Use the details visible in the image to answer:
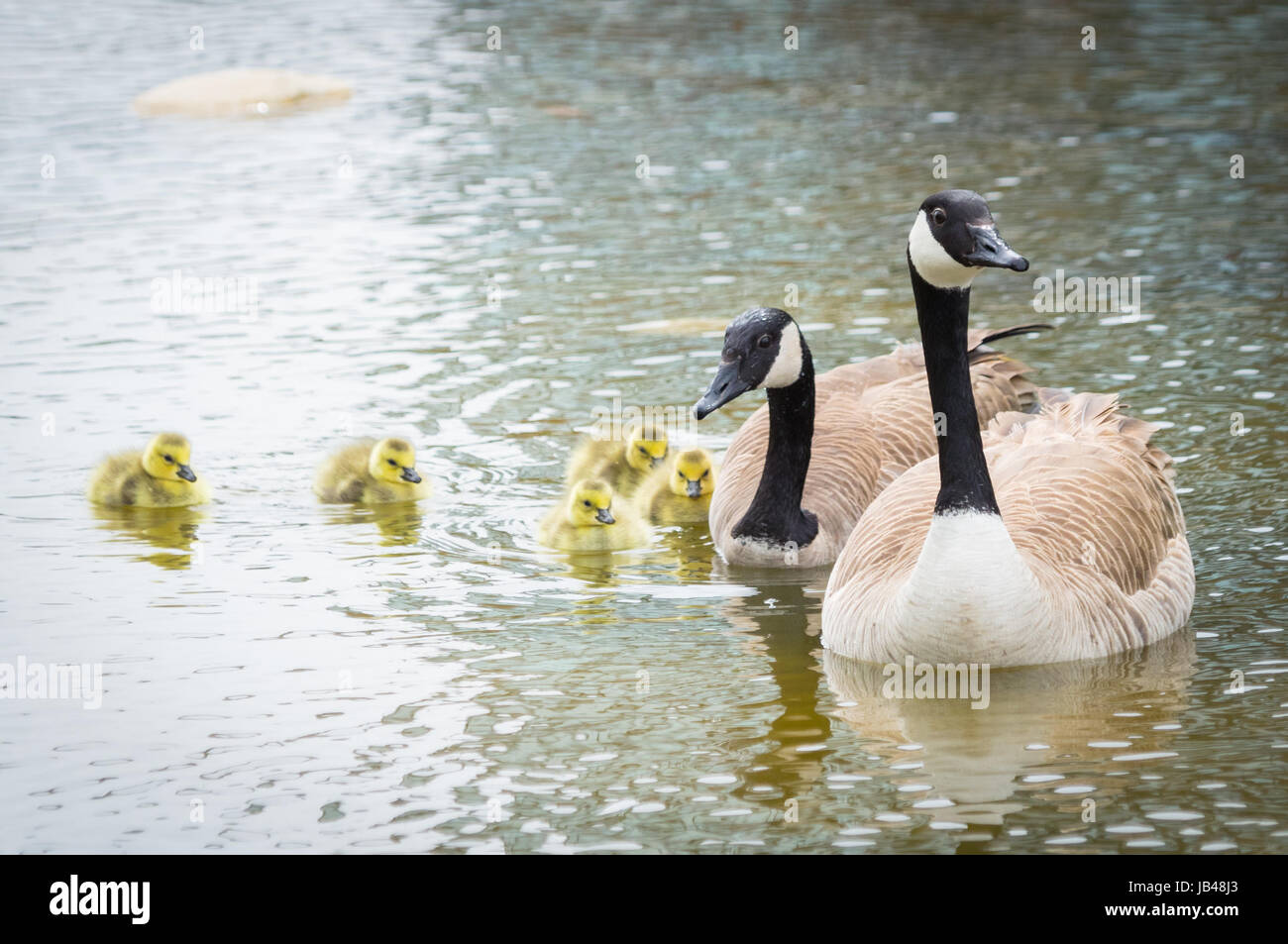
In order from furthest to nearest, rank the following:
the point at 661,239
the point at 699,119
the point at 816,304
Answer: the point at 699,119, the point at 661,239, the point at 816,304

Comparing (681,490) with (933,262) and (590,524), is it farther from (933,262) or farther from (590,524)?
(933,262)

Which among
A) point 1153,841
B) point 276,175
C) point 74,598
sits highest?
point 276,175

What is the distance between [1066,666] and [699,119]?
1289 cm

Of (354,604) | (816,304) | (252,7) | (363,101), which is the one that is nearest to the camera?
(354,604)

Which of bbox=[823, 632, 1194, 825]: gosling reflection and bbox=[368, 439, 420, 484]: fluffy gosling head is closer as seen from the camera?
bbox=[823, 632, 1194, 825]: gosling reflection

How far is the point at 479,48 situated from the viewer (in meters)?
24.5

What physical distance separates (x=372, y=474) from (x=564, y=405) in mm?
1680

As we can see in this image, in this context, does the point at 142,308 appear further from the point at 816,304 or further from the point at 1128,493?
the point at 1128,493

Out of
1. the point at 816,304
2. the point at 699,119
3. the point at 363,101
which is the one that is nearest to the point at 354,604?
the point at 816,304

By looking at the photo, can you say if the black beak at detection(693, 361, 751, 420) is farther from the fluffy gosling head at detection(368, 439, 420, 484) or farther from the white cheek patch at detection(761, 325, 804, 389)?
the fluffy gosling head at detection(368, 439, 420, 484)

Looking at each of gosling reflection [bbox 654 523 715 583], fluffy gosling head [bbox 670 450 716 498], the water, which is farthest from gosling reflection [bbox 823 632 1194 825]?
fluffy gosling head [bbox 670 450 716 498]

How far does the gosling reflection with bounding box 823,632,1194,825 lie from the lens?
6379 millimetres

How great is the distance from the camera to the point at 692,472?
9719 millimetres

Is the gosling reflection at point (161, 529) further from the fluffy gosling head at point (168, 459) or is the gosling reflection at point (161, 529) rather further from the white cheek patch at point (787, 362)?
the white cheek patch at point (787, 362)
